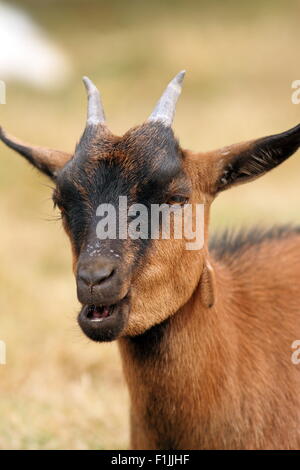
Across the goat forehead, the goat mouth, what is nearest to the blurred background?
the goat forehead

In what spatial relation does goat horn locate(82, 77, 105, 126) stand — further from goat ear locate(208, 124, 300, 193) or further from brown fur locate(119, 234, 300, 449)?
brown fur locate(119, 234, 300, 449)

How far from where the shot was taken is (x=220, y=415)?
221 inches

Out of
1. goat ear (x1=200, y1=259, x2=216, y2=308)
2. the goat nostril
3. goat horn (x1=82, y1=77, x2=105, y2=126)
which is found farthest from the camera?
goat horn (x1=82, y1=77, x2=105, y2=126)

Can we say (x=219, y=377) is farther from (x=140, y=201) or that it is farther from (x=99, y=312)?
(x=140, y=201)

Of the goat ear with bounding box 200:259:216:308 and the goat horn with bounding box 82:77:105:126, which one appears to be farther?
the goat horn with bounding box 82:77:105:126

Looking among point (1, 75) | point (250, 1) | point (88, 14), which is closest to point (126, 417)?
point (1, 75)

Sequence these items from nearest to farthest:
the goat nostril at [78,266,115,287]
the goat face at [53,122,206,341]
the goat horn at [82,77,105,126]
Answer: the goat nostril at [78,266,115,287]
the goat face at [53,122,206,341]
the goat horn at [82,77,105,126]

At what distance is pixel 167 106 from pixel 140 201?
2.86 ft

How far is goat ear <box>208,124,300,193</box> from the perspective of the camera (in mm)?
5207

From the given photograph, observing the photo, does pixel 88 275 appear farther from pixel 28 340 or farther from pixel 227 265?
pixel 28 340

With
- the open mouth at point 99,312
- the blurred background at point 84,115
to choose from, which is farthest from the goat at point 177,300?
the blurred background at point 84,115

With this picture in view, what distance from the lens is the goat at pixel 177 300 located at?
16.3 ft

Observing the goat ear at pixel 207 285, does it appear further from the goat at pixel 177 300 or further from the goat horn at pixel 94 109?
the goat horn at pixel 94 109

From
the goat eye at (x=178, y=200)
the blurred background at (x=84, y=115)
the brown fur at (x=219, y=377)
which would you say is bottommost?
the brown fur at (x=219, y=377)
